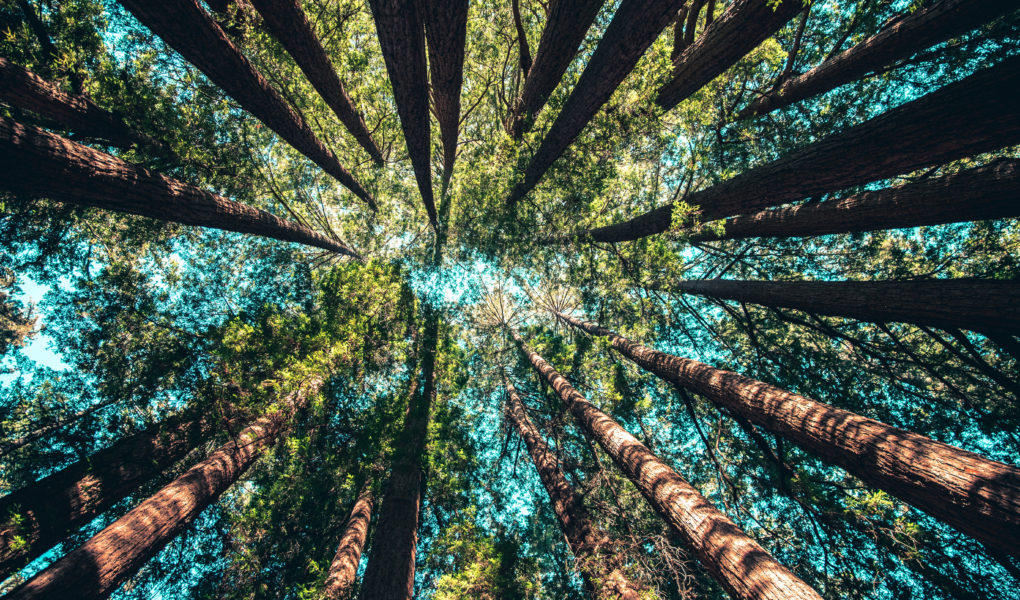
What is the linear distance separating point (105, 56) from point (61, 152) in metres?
3.44

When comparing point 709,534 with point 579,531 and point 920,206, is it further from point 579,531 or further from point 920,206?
point 920,206

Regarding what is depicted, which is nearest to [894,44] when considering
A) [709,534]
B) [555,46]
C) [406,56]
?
[555,46]

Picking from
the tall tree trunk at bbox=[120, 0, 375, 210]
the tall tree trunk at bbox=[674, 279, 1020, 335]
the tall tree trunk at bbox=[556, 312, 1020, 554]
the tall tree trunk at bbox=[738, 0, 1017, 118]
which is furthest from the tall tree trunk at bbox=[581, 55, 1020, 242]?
the tall tree trunk at bbox=[120, 0, 375, 210]

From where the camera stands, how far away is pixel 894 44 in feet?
16.9

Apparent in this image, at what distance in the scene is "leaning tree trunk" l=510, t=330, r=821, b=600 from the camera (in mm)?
2865

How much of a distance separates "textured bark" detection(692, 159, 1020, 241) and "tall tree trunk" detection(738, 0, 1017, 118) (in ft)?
8.21

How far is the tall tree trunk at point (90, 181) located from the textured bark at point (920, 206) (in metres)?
10.8

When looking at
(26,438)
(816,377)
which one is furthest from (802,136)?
(26,438)

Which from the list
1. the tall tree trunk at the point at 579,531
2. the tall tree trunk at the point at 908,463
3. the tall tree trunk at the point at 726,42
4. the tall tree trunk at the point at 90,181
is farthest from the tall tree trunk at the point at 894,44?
the tall tree trunk at the point at 90,181

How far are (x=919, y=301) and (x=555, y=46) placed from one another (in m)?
6.93

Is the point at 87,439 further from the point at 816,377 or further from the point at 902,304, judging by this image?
the point at 816,377

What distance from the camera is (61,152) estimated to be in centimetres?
349

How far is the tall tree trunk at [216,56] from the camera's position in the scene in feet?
12.9

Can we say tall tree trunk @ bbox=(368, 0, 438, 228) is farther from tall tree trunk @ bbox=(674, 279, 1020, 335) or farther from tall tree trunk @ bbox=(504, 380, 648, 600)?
tall tree trunk @ bbox=(504, 380, 648, 600)
